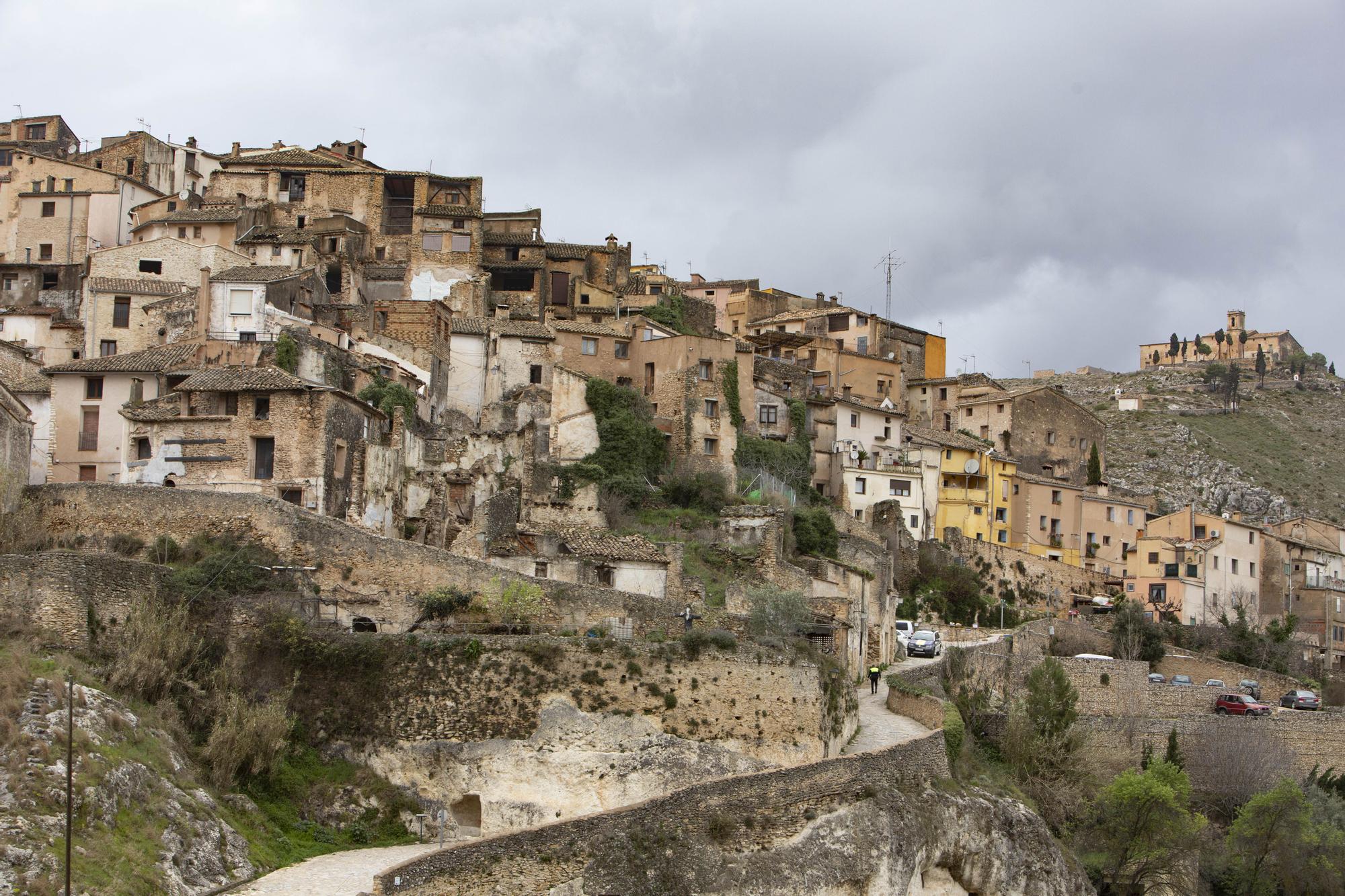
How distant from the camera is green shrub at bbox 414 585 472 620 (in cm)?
3731

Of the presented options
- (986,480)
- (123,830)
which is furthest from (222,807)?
(986,480)

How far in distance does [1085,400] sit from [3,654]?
9553 centimetres

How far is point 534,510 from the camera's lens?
49.8 metres

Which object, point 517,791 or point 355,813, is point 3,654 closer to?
point 355,813

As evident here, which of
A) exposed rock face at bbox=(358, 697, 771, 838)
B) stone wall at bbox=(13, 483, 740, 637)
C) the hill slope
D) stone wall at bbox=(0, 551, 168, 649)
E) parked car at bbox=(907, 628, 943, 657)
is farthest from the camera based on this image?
the hill slope

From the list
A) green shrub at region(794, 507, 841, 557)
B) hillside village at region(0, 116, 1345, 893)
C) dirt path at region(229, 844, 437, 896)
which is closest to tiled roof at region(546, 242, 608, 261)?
hillside village at region(0, 116, 1345, 893)

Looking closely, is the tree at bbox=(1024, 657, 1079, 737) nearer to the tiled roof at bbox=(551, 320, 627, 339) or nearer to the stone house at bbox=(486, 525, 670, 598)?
the stone house at bbox=(486, 525, 670, 598)

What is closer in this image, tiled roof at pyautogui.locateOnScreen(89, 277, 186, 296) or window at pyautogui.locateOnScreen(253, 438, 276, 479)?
window at pyautogui.locateOnScreen(253, 438, 276, 479)

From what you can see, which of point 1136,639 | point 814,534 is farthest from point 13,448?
point 1136,639

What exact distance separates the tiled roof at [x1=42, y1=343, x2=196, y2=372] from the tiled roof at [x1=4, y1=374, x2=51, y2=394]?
0.43 metres

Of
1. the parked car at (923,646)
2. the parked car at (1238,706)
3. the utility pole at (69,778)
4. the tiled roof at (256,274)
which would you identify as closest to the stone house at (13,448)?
the tiled roof at (256,274)

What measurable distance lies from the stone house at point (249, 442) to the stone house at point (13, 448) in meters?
2.64

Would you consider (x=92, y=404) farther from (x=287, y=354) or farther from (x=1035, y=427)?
(x=1035, y=427)

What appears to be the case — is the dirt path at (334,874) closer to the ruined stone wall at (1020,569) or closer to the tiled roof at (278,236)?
the tiled roof at (278,236)
